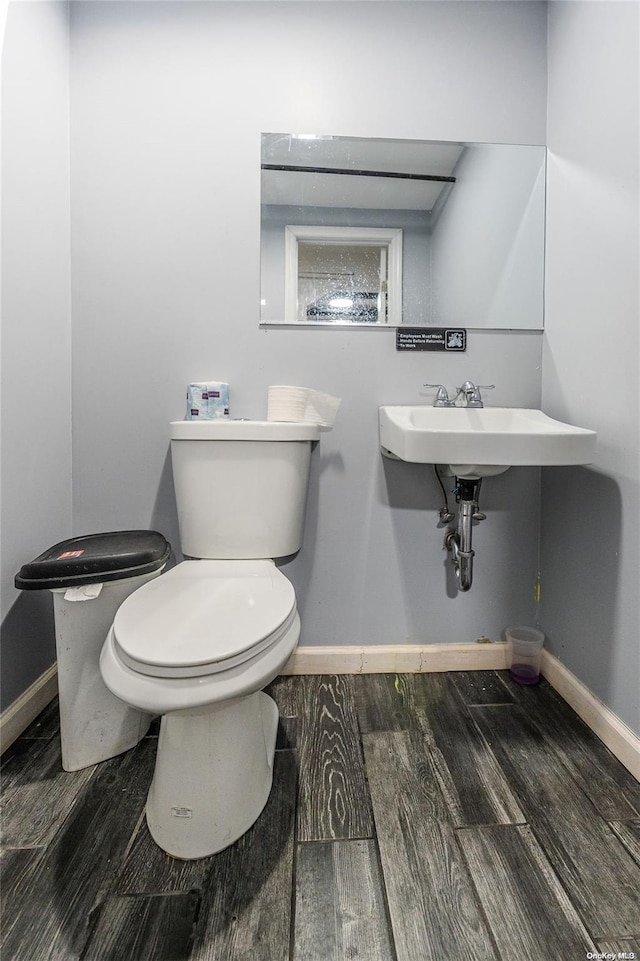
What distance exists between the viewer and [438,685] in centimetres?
148

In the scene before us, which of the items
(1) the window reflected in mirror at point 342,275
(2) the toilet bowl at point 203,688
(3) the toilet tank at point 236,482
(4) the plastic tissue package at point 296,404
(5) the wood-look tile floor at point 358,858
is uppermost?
(1) the window reflected in mirror at point 342,275

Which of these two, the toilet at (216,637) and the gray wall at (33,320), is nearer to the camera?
the toilet at (216,637)

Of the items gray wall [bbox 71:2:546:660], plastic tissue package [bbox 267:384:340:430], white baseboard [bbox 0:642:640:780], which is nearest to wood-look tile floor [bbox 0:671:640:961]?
white baseboard [bbox 0:642:640:780]

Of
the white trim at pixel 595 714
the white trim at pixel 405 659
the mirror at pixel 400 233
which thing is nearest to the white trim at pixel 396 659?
the white trim at pixel 405 659

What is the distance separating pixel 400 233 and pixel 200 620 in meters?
1.29

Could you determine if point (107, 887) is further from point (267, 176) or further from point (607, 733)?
point (267, 176)

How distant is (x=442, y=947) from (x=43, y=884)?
68cm

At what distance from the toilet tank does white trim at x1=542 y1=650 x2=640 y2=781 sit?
36.3 inches

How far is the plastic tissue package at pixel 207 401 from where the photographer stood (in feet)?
4.65

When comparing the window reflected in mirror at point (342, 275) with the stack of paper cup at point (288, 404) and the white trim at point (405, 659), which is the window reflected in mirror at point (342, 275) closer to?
the stack of paper cup at point (288, 404)

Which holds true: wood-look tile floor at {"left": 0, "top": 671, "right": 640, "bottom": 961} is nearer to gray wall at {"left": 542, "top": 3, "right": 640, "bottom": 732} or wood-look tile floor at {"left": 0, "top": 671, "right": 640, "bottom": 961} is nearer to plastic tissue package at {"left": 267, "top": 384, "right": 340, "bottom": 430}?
gray wall at {"left": 542, "top": 3, "right": 640, "bottom": 732}

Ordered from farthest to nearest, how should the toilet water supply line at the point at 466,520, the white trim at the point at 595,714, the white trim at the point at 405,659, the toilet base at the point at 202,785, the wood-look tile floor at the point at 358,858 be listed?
the white trim at the point at 405,659 → the toilet water supply line at the point at 466,520 → the white trim at the point at 595,714 → the toilet base at the point at 202,785 → the wood-look tile floor at the point at 358,858

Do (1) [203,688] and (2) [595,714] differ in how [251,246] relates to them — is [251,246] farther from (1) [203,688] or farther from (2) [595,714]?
(2) [595,714]

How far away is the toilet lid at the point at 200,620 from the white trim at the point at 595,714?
2.86 ft
